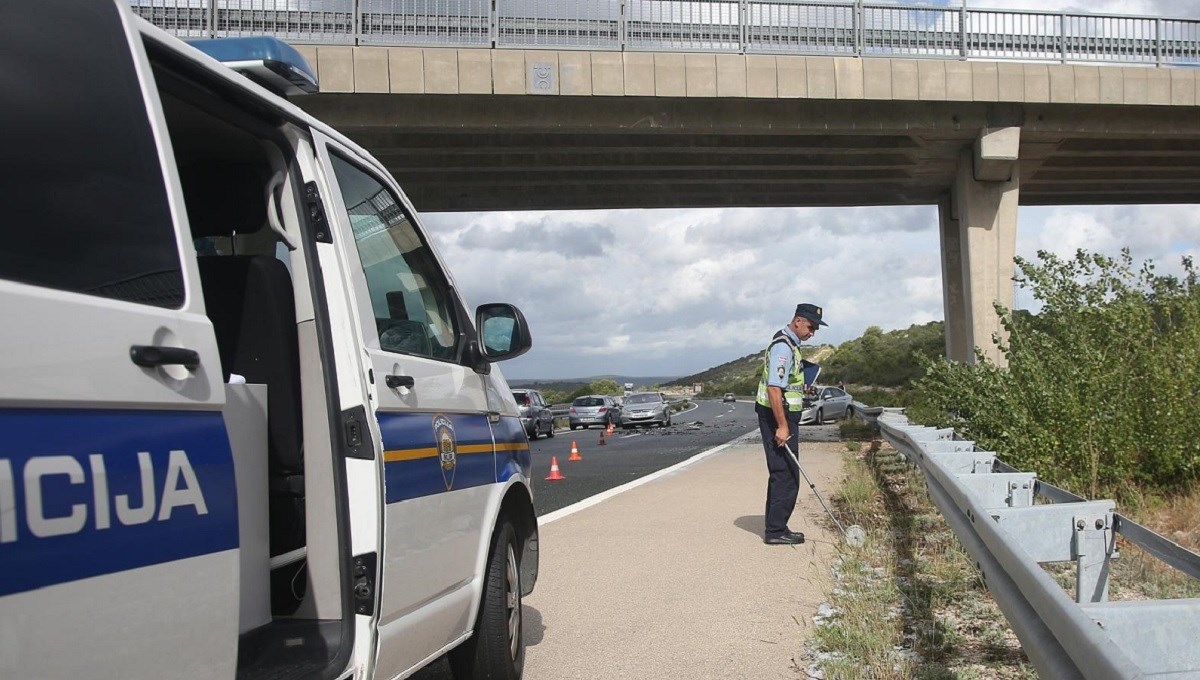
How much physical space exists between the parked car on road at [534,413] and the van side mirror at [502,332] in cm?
2636

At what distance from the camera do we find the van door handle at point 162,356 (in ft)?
7.41

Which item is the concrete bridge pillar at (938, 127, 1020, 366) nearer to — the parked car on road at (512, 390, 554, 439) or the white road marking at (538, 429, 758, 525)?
the white road marking at (538, 429, 758, 525)

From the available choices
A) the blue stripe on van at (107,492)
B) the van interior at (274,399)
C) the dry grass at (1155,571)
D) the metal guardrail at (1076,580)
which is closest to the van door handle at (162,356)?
the blue stripe on van at (107,492)

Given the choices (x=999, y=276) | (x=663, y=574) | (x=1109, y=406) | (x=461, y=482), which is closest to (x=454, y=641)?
(x=461, y=482)

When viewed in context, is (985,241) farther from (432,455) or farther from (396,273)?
(432,455)

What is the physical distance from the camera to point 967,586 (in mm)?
6543

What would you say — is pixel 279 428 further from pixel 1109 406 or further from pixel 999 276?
pixel 999 276

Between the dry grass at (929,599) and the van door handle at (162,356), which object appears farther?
the dry grass at (929,599)

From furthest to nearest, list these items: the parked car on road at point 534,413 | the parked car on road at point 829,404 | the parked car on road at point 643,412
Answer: the parked car on road at point 643,412, the parked car on road at point 829,404, the parked car on road at point 534,413

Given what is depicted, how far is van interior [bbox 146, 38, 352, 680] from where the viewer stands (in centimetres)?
323

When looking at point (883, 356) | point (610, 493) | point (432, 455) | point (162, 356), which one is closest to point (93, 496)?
point (162, 356)

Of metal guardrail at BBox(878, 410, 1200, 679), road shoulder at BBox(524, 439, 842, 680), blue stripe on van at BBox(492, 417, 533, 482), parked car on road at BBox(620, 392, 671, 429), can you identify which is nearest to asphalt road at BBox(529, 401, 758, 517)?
road shoulder at BBox(524, 439, 842, 680)

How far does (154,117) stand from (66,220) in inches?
16.9

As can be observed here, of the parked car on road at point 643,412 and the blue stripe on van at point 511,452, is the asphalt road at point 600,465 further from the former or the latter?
the parked car on road at point 643,412
